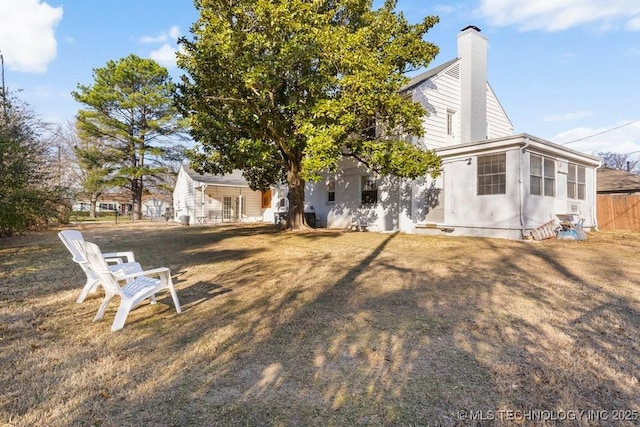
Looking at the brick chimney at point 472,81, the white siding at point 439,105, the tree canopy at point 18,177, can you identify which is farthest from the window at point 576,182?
the tree canopy at point 18,177

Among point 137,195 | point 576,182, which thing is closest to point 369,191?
point 576,182

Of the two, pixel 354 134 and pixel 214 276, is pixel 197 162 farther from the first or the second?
pixel 214 276

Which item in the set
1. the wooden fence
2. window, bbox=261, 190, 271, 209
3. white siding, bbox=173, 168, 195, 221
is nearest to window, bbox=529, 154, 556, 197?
the wooden fence

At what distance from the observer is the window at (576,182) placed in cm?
1374

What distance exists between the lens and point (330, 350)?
3.25 metres

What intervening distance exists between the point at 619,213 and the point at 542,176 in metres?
8.30

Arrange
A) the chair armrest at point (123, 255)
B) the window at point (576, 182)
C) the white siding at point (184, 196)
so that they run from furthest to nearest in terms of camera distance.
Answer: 1. the white siding at point (184, 196)
2. the window at point (576, 182)
3. the chair armrest at point (123, 255)

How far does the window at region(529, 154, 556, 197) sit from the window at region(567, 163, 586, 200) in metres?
1.55

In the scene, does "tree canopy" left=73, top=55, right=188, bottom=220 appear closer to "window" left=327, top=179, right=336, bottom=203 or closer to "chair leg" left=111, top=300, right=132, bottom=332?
"window" left=327, top=179, right=336, bottom=203

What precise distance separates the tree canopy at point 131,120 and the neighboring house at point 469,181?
51.9 ft

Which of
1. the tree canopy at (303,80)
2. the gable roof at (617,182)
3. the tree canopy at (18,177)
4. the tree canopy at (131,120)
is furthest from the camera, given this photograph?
the tree canopy at (131,120)

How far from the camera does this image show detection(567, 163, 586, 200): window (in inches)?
541

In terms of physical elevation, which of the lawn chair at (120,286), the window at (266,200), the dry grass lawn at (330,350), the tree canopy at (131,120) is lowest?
the dry grass lawn at (330,350)

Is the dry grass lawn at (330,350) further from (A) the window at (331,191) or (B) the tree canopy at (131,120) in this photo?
(B) the tree canopy at (131,120)
